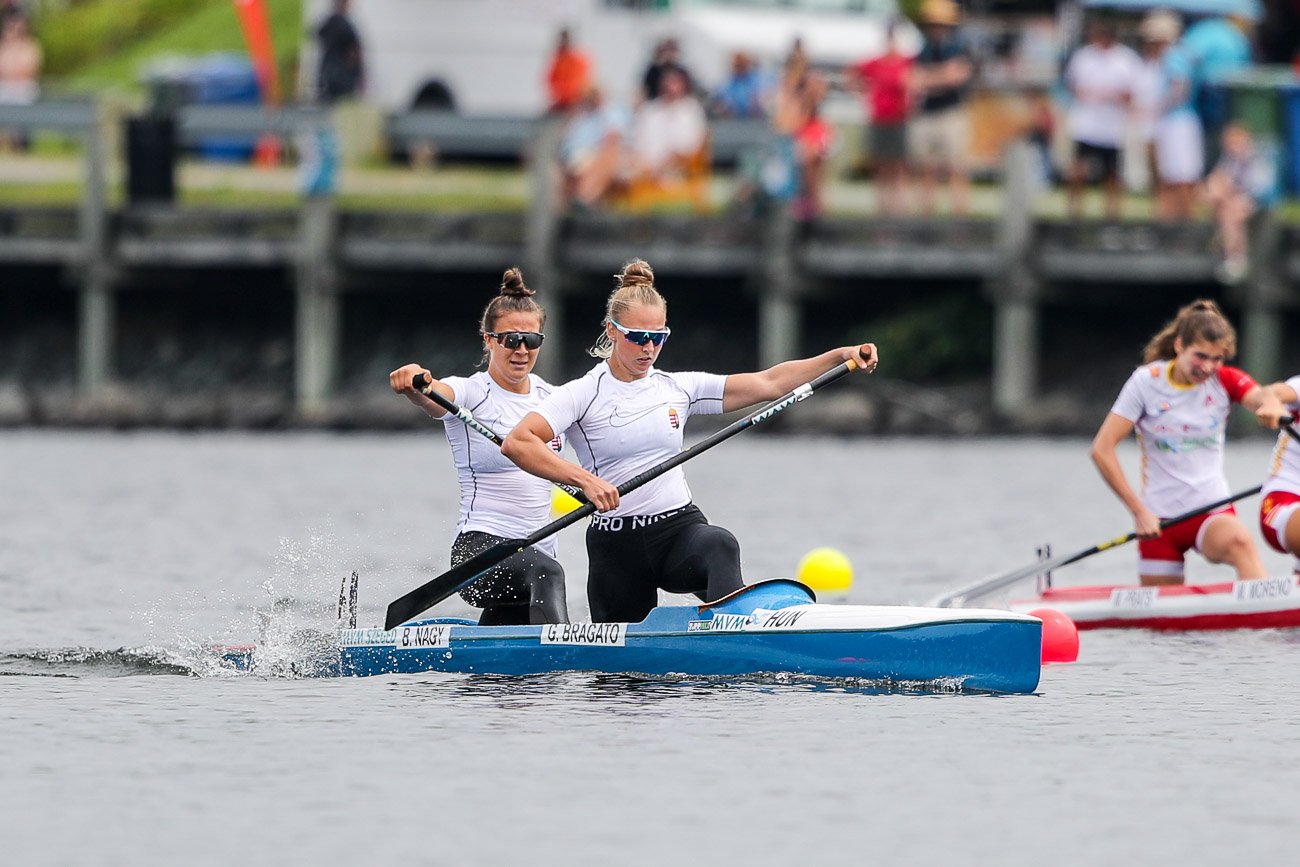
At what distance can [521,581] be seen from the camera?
35.0 feet

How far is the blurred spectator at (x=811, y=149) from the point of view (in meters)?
22.4

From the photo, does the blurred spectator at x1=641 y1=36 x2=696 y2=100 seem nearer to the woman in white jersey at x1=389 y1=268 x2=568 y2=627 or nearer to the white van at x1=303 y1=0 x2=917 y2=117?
the white van at x1=303 y1=0 x2=917 y2=117

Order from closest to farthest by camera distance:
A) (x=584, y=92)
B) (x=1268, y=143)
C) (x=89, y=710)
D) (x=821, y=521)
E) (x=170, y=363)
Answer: (x=89, y=710)
(x=821, y=521)
(x=1268, y=143)
(x=584, y=92)
(x=170, y=363)

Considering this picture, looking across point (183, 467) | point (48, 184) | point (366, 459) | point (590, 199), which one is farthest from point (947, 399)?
point (48, 184)

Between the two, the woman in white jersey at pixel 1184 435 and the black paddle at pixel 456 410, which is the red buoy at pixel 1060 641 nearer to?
the woman in white jersey at pixel 1184 435

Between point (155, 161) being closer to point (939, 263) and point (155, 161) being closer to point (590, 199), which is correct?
point (590, 199)

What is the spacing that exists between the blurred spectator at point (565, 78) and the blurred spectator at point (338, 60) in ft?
7.31

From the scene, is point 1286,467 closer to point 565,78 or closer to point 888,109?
point 888,109

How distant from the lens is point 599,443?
33.6 feet

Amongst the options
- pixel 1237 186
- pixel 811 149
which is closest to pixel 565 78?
pixel 811 149

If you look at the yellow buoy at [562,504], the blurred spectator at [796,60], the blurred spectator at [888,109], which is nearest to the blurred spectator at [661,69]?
the blurred spectator at [796,60]

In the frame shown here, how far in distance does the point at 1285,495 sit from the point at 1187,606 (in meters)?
0.72

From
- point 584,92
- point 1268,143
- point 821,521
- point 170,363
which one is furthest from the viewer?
point 170,363

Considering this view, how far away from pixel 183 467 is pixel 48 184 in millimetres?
5426
